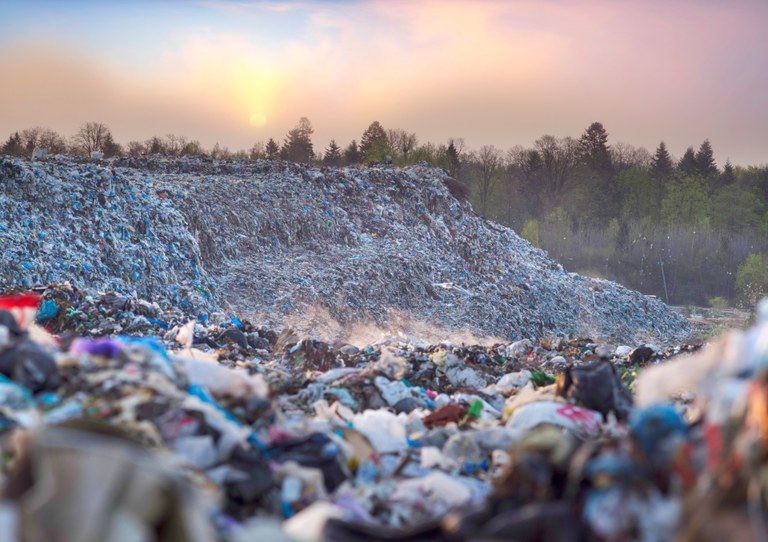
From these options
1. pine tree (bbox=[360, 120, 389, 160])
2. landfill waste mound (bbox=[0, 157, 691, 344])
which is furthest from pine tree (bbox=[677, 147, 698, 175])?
landfill waste mound (bbox=[0, 157, 691, 344])

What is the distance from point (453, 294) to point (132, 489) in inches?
656

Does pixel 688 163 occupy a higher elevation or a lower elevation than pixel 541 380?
higher

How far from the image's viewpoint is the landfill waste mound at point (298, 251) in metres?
13.2

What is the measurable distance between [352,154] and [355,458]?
3246 cm

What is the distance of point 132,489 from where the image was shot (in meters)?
1.87

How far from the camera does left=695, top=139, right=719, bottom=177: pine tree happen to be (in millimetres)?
46978

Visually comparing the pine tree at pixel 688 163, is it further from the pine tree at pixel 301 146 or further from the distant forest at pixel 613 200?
the pine tree at pixel 301 146

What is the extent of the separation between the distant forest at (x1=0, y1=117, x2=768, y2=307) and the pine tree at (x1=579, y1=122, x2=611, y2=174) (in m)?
0.07

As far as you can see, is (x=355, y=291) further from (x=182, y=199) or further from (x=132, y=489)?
(x=132, y=489)

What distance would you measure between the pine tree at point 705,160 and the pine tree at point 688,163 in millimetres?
253

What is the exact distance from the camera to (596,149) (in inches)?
1843

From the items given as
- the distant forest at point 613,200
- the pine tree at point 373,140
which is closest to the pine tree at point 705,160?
the distant forest at point 613,200

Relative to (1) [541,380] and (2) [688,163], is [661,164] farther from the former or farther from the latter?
(1) [541,380]

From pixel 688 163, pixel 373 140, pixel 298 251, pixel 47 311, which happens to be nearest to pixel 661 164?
pixel 688 163
